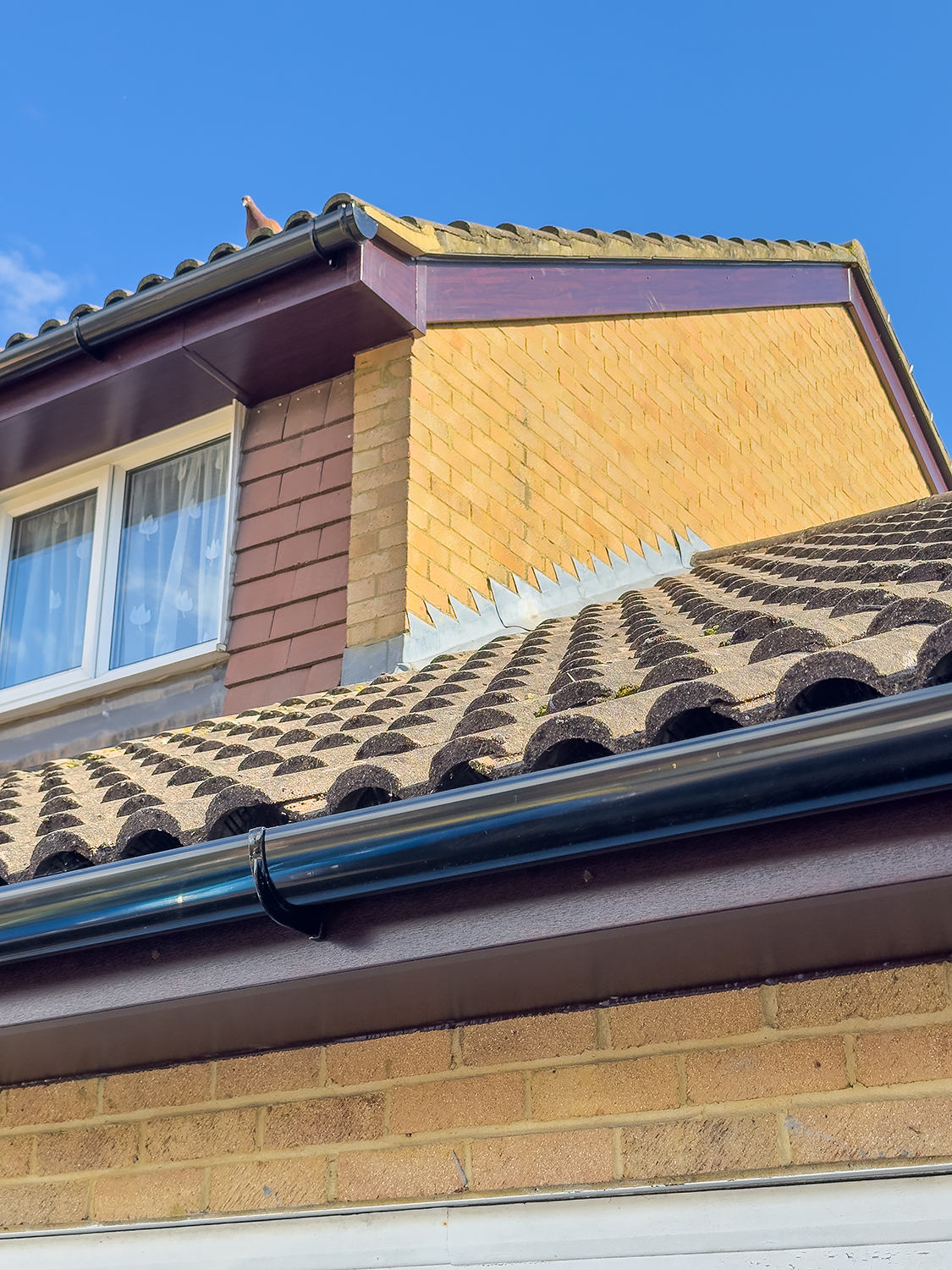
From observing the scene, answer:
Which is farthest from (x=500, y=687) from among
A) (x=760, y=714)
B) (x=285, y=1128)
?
(x=760, y=714)

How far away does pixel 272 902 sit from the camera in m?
2.49

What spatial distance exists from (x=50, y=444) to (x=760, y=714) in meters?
5.60

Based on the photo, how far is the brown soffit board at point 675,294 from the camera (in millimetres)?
6945

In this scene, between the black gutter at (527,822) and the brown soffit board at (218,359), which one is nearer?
the black gutter at (527,822)

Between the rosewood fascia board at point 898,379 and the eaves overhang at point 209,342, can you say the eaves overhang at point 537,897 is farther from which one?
the rosewood fascia board at point 898,379

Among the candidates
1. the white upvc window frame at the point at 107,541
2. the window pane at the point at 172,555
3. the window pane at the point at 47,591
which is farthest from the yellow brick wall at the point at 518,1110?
the window pane at the point at 47,591

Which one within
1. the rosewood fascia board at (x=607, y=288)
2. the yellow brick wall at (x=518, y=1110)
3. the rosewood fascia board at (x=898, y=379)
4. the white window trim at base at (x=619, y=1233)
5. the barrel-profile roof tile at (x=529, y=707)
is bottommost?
the white window trim at base at (x=619, y=1233)

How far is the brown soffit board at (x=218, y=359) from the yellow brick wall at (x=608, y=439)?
24 centimetres

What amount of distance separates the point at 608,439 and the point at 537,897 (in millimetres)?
5915

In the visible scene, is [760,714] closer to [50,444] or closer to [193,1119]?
[193,1119]

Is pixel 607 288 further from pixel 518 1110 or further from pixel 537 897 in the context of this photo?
pixel 537 897

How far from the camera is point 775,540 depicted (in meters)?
8.16

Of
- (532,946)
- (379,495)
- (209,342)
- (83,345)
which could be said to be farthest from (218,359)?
(532,946)

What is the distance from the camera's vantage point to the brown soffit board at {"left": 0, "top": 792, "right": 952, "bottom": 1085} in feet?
7.13
